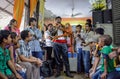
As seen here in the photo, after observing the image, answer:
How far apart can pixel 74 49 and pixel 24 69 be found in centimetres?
259

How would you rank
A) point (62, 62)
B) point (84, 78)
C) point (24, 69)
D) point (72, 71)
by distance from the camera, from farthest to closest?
point (72, 71) → point (62, 62) → point (84, 78) → point (24, 69)

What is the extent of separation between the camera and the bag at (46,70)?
15.9ft

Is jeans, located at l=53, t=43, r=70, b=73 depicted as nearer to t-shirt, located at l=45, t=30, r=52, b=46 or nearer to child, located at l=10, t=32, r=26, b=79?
t-shirt, located at l=45, t=30, r=52, b=46

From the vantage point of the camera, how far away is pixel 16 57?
3.48 m

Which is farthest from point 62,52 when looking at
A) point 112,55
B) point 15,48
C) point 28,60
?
point 112,55

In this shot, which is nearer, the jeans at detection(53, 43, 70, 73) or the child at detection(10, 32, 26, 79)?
the child at detection(10, 32, 26, 79)

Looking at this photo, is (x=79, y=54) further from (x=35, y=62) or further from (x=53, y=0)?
(x=53, y=0)

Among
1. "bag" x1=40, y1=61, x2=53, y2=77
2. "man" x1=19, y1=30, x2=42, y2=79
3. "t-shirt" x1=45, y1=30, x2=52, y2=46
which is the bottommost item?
"bag" x1=40, y1=61, x2=53, y2=77

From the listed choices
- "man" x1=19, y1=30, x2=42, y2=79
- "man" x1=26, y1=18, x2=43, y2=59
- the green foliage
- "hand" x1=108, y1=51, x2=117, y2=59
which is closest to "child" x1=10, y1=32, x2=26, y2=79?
"man" x1=19, y1=30, x2=42, y2=79

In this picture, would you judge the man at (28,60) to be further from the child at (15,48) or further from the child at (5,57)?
Answer: the child at (5,57)

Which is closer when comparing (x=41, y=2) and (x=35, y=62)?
(x=35, y=62)

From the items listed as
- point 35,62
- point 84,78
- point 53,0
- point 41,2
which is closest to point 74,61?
point 84,78

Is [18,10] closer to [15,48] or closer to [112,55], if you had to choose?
[15,48]

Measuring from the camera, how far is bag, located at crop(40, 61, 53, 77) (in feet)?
15.9
